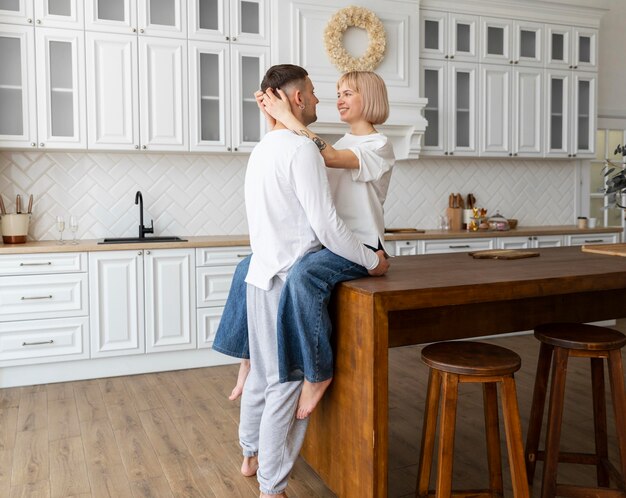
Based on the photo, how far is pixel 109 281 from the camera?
4.13 meters

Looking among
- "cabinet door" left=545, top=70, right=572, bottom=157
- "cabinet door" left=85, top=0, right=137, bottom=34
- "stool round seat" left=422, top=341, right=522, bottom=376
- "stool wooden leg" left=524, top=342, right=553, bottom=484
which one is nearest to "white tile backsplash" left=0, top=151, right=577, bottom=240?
"cabinet door" left=545, top=70, right=572, bottom=157

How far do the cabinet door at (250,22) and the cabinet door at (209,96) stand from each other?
0.50ft

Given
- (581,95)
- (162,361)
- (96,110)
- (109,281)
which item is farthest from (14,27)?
(581,95)

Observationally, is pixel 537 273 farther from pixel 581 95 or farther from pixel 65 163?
pixel 581 95

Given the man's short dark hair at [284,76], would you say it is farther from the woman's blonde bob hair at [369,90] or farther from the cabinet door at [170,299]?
the cabinet door at [170,299]

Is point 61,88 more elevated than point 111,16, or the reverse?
point 111,16

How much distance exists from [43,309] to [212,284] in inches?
43.9

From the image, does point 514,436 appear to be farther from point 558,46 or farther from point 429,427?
point 558,46

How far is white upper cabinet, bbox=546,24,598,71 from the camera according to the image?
5.72 metres

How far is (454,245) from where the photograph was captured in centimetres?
517

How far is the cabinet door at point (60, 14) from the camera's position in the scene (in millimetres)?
4086

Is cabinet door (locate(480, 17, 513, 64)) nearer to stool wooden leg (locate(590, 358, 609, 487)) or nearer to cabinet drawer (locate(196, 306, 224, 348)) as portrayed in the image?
cabinet drawer (locate(196, 306, 224, 348))

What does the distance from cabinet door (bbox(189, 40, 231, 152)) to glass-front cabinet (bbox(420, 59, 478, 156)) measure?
177cm

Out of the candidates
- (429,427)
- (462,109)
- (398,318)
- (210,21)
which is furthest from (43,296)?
(462,109)
